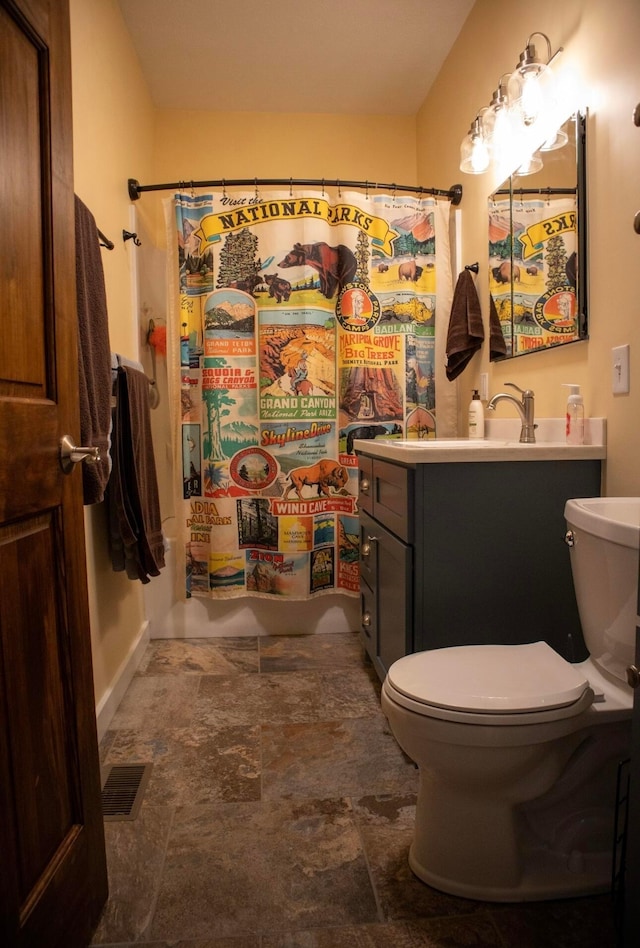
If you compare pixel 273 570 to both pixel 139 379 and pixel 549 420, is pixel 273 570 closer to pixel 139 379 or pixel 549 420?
pixel 139 379

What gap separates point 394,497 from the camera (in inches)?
66.7

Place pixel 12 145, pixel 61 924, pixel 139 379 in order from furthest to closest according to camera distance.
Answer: pixel 139 379 → pixel 61 924 → pixel 12 145

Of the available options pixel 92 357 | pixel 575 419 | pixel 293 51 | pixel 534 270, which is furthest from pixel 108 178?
pixel 575 419

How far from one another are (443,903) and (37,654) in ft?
3.18

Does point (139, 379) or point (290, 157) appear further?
point (290, 157)

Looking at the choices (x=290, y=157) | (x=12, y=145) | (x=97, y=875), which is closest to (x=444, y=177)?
(x=290, y=157)

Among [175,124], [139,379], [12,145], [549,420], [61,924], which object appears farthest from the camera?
[175,124]

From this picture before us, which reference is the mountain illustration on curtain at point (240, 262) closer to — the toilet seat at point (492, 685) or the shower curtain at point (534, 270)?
the shower curtain at point (534, 270)

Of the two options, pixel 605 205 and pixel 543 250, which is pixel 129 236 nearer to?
pixel 543 250

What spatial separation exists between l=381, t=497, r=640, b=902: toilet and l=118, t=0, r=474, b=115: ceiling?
2261 mm

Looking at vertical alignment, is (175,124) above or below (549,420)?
above

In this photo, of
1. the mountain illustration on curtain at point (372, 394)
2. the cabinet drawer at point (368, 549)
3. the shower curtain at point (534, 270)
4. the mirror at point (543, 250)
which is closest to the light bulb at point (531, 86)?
the mirror at point (543, 250)

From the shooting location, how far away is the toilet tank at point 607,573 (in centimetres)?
102

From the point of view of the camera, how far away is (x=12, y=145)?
865 mm
